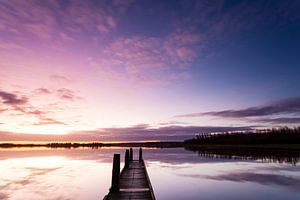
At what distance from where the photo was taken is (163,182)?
20094 millimetres

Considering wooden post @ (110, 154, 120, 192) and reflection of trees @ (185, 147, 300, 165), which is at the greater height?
wooden post @ (110, 154, 120, 192)

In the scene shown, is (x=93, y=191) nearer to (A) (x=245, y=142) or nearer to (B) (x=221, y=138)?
(A) (x=245, y=142)

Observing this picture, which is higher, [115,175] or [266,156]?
[115,175]

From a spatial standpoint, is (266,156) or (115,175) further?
(266,156)

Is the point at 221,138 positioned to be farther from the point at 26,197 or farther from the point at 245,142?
the point at 26,197

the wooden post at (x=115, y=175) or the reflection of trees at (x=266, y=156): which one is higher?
the wooden post at (x=115, y=175)

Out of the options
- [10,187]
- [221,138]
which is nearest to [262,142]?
[221,138]

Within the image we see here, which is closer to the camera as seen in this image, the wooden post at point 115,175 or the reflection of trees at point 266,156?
the wooden post at point 115,175

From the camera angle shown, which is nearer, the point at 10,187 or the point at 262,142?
the point at 10,187

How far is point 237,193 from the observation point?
1562 centimetres

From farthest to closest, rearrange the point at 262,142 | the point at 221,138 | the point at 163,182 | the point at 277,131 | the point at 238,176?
the point at 221,138
the point at 277,131
the point at 262,142
the point at 238,176
the point at 163,182

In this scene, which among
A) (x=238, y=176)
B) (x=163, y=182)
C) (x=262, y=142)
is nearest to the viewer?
(x=163, y=182)

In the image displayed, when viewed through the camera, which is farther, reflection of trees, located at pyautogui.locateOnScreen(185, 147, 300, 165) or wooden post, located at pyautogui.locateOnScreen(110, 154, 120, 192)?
reflection of trees, located at pyautogui.locateOnScreen(185, 147, 300, 165)

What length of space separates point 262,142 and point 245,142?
13.8m
